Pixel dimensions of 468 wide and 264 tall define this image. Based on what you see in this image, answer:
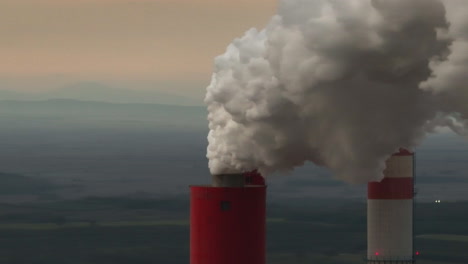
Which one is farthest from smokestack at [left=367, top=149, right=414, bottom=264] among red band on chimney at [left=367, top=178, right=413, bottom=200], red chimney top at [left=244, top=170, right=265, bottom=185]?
red chimney top at [left=244, top=170, right=265, bottom=185]

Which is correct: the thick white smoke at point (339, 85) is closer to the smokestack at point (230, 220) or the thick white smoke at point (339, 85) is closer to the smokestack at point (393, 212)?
the smokestack at point (230, 220)

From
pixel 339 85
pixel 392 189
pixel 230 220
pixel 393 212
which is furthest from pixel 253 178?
pixel 393 212

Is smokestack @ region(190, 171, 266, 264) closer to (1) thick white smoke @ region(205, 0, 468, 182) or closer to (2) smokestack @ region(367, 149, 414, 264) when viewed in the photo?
(1) thick white smoke @ region(205, 0, 468, 182)

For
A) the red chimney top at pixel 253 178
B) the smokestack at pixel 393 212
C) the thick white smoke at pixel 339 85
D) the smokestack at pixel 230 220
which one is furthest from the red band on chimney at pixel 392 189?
the thick white smoke at pixel 339 85

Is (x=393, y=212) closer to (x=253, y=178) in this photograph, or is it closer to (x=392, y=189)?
(x=392, y=189)

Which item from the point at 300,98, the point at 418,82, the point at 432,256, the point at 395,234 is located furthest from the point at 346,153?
the point at 432,256

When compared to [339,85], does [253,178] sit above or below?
below

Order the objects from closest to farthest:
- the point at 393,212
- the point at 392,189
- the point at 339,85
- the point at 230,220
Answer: the point at 339,85 → the point at 230,220 → the point at 392,189 → the point at 393,212
